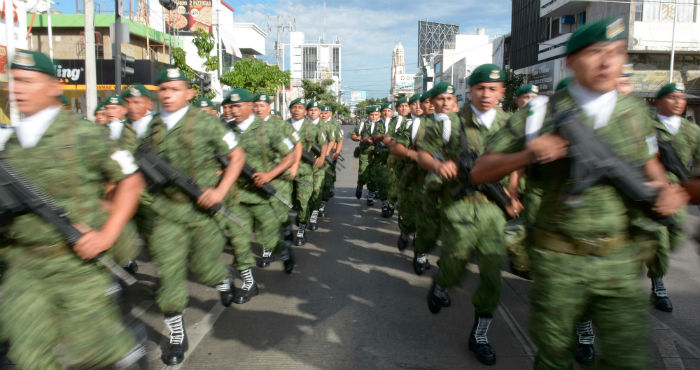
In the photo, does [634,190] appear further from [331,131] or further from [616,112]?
[331,131]

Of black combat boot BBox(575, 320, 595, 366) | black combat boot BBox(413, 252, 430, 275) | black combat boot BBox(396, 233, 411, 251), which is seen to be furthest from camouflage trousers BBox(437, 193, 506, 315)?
black combat boot BBox(396, 233, 411, 251)

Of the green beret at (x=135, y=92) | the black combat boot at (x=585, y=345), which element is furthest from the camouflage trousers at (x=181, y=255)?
the black combat boot at (x=585, y=345)

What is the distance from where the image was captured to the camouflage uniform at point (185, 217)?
143 inches

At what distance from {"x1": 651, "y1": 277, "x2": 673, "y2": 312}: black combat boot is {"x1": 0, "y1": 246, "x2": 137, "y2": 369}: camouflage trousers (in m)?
4.58

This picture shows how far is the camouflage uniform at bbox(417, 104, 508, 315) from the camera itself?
12.0 ft

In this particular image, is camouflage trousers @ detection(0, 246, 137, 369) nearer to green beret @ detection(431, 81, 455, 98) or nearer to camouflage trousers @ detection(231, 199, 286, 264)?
camouflage trousers @ detection(231, 199, 286, 264)

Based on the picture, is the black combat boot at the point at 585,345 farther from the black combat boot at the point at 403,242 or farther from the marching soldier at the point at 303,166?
the marching soldier at the point at 303,166

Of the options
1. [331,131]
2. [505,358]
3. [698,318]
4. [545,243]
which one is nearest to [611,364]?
[545,243]

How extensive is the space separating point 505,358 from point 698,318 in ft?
6.83

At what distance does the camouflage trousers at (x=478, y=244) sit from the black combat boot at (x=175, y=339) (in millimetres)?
1995

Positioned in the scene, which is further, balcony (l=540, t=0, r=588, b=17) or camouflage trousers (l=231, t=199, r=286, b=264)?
balcony (l=540, t=0, r=588, b=17)

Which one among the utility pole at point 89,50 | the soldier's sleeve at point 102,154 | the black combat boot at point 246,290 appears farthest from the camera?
the utility pole at point 89,50

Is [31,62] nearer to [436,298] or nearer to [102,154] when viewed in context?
[102,154]

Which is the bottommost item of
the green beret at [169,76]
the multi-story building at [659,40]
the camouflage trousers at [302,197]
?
the camouflage trousers at [302,197]
